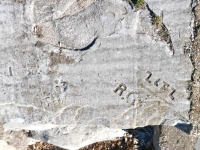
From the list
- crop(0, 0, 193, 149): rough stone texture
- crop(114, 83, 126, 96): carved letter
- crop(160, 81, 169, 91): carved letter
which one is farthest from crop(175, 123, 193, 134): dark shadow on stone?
crop(114, 83, 126, 96): carved letter

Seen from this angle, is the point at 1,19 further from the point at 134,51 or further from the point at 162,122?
the point at 162,122

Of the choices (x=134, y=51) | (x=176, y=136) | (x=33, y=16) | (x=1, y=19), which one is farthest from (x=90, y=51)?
(x=176, y=136)

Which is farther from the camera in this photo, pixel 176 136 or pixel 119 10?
pixel 176 136

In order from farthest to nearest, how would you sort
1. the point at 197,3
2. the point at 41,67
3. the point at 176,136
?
the point at 176,136
the point at 41,67
the point at 197,3

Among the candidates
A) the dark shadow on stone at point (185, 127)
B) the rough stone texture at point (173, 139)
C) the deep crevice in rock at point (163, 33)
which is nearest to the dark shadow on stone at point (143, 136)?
the rough stone texture at point (173, 139)

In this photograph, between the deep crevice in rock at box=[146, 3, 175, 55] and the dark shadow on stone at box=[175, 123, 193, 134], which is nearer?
the deep crevice in rock at box=[146, 3, 175, 55]

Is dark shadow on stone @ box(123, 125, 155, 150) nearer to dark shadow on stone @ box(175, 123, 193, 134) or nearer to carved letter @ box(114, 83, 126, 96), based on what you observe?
dark shadow on stone @ box(175, 123, 193, 134)

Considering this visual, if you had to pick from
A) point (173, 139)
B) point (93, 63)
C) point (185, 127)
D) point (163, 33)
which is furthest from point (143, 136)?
point (163, 33)

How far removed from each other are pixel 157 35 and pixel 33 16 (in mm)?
1108

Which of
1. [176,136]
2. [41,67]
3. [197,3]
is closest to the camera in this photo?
[197,3]

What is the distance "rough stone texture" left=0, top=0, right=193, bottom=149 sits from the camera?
9.03 feet

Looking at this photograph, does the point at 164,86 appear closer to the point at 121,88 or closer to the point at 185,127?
the point at 121,88

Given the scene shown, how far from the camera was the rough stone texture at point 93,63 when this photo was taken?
275cm

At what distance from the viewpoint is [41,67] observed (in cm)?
289
